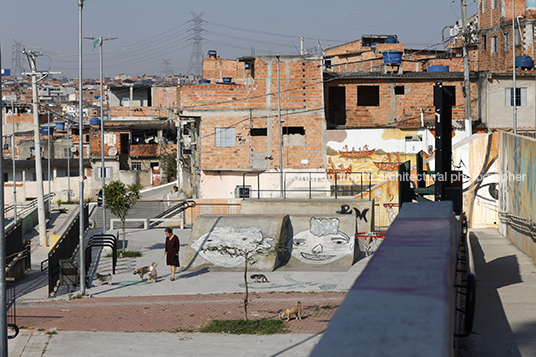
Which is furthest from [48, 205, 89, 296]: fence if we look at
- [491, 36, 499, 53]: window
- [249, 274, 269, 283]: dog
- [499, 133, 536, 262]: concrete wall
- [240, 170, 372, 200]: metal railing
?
[491, 36, 499, 53]: window

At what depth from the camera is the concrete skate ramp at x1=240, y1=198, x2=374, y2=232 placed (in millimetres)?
22953

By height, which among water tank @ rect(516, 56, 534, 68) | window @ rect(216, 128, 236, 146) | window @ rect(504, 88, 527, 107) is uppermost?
water tank @ rect(516, 56, 534, 68)

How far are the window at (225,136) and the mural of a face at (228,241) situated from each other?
17.8 m

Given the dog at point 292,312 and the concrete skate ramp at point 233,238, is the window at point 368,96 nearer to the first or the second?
the concrete skate ramp at point 233,238

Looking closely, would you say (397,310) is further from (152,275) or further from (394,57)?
(394,57)

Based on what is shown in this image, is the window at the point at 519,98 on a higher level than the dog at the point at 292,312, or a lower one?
higher

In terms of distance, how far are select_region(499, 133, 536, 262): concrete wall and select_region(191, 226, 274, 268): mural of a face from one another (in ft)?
24.9

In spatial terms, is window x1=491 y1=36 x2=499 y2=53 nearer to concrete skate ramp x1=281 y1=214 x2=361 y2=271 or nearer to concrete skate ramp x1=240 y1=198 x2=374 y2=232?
concrete skate ramp x1=240 y1=198 x2=374 y2=232

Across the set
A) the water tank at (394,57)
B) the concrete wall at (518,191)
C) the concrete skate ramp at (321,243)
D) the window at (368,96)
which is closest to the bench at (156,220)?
the concrete skate ramp at (321,243)

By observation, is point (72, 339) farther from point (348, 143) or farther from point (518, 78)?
point (518, 78)

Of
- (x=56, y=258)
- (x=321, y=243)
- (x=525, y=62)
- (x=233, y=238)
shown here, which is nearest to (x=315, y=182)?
(x=321, y=243)

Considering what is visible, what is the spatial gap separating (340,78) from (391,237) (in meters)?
34.9

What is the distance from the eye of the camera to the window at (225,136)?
3747 cm

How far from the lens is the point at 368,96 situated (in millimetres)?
42438
